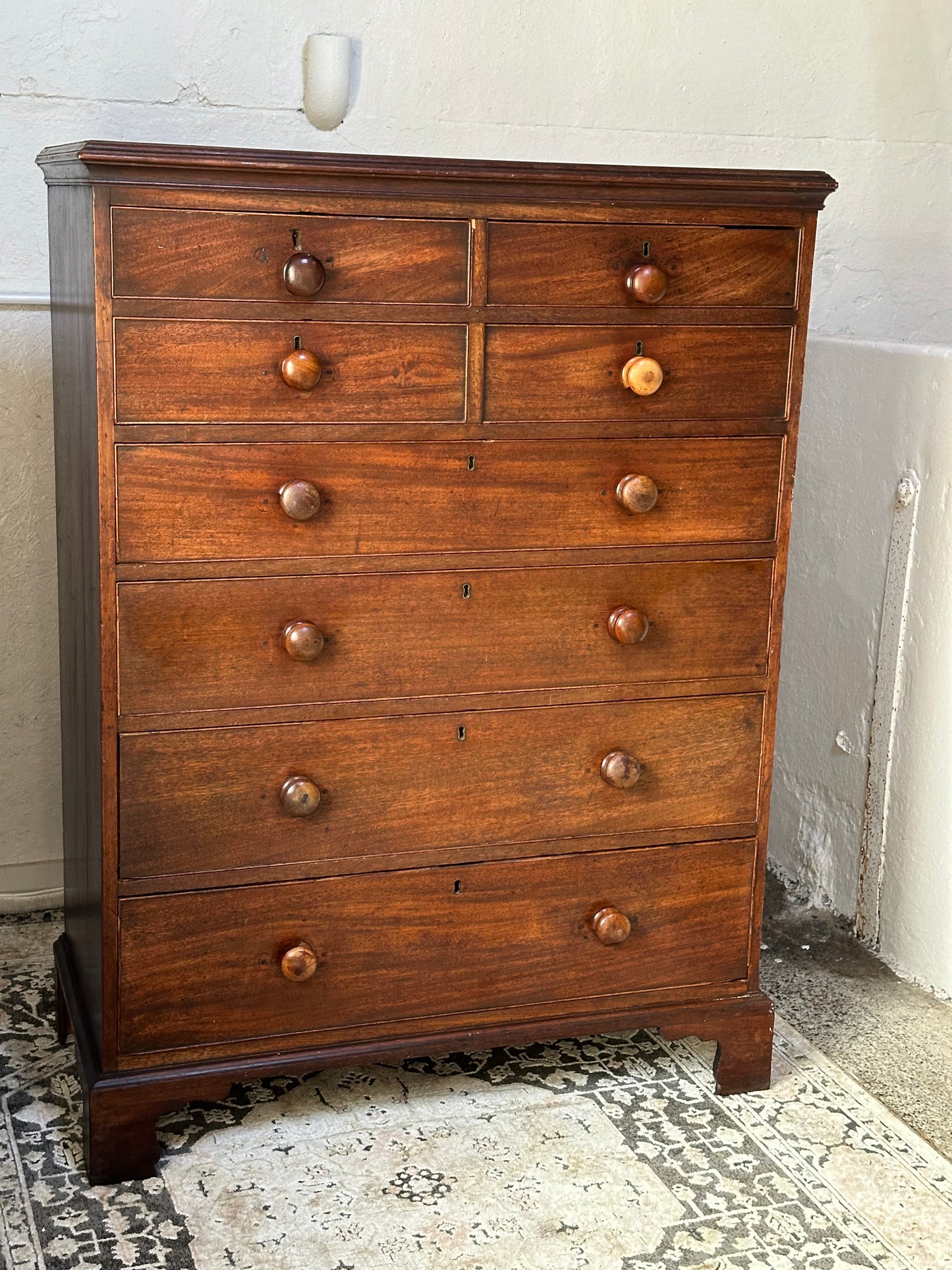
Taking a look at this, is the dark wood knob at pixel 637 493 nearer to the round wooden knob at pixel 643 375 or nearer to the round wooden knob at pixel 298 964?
the round wooden knob at pixel 643 375

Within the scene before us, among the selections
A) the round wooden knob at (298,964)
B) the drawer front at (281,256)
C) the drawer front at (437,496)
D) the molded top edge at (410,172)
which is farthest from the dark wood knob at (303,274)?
the round wooden knob at (298,964)

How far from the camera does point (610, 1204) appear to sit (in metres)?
2.07

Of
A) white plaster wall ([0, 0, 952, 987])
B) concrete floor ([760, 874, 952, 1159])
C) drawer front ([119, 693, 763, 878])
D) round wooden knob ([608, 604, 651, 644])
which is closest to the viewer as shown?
drawer front ([119, 693, 763, 878])

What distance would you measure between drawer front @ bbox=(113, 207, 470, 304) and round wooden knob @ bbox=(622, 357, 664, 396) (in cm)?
27

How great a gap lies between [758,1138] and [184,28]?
2245mm

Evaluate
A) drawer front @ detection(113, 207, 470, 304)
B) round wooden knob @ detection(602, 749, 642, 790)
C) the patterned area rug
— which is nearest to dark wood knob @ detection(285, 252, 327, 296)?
drawer front @ detection(113, 207, 470, 304)

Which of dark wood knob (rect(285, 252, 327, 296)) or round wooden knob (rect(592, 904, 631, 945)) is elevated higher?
dark wood knob (rect(285, 252, 327, 296))

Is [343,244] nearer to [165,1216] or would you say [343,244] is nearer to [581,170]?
[581,170]

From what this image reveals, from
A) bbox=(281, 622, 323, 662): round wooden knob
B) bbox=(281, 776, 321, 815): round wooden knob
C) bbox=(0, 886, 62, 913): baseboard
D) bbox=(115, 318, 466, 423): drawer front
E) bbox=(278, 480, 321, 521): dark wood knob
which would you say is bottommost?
bbox=(0, 886, 62, 913): baseboard

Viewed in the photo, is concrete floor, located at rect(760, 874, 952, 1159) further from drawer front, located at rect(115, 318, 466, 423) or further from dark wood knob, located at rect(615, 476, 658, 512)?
drawer front, located at rect(115, 318, 466, 423)

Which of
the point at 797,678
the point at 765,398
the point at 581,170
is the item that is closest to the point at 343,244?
the point at 581,170

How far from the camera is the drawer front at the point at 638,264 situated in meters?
2.01

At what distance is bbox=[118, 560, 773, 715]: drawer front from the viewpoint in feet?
6.50

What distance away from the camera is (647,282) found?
6.68ft
